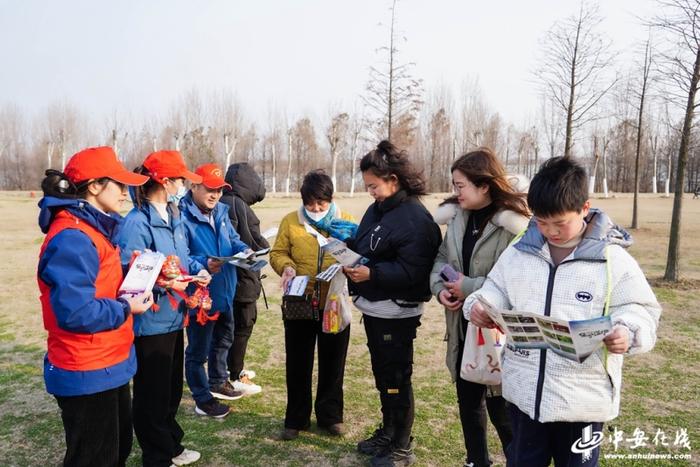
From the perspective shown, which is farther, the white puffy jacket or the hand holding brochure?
the hand holding brochure

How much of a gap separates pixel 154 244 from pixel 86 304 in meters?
0.83

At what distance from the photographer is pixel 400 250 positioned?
10.1 ft

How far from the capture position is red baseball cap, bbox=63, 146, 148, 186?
8.03 feet

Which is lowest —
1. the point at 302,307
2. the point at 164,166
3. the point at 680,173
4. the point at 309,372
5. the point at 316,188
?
the point at 309,372

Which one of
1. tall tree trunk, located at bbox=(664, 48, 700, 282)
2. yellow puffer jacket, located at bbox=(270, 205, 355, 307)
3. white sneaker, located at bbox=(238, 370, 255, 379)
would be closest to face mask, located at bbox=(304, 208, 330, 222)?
yellow puffer jacket, located at bbox=(270, 205, 355, 307)

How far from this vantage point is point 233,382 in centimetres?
453

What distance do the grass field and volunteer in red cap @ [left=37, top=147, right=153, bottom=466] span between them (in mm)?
1148

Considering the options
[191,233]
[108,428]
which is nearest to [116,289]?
[108,428]

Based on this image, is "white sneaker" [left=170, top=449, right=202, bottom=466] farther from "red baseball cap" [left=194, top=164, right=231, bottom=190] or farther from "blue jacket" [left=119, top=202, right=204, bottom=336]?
"red baseball cap" [left=194, top=164, right=231, bottom=190]

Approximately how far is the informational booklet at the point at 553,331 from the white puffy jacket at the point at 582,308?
0.12 m

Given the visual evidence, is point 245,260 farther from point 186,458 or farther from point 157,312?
point 186,458

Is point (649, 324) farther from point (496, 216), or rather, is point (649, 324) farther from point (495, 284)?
point (496, 216)

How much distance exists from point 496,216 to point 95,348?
2.12 m
